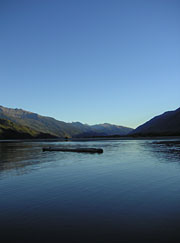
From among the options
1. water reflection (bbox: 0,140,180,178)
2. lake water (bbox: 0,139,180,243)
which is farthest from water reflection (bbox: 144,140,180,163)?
lake water (bbox: 0,139,180,243)

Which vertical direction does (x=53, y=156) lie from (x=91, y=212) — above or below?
above

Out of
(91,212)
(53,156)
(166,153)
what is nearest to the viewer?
(91,212)

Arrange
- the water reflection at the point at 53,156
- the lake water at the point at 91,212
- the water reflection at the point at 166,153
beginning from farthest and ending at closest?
the water reflection at the point at 166,153, the water reflection at the point at 53,156, the lake water at the point at 91,212

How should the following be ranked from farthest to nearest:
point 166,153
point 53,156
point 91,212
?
point 53,156 < point 166,153 < point 91,212

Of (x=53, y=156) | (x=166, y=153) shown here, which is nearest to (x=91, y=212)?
(x=53, y=156)

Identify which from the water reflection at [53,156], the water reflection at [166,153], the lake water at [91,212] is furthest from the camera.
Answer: the water reflection at [166,153]

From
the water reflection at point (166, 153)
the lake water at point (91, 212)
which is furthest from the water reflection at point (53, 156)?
the lake water at point (91, 212)

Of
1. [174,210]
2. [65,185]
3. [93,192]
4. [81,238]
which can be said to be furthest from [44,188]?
[174,210]

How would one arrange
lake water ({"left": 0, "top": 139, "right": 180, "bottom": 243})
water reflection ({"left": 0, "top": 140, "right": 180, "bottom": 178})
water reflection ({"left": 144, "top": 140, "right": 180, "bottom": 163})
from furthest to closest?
water reflection ({"left": 144, "top": 140, "right": 180, "bottom": 163})
water reflection ({"left": 0, "top": 140, "right": 180, "bottom": 178})
lake water ({"left": 0, "top": 139, "right": 180, "bottom": 243})

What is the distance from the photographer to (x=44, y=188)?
22.7 m

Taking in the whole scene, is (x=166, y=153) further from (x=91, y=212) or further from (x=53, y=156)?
(x=91, y=212)

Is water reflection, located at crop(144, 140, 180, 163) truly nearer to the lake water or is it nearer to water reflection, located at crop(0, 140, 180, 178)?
water reflection, located at crop(0, 140, 180, 178)

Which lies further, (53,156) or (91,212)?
(53,156)

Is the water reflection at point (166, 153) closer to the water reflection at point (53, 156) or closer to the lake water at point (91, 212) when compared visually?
the water reflection at point (53, 156)
